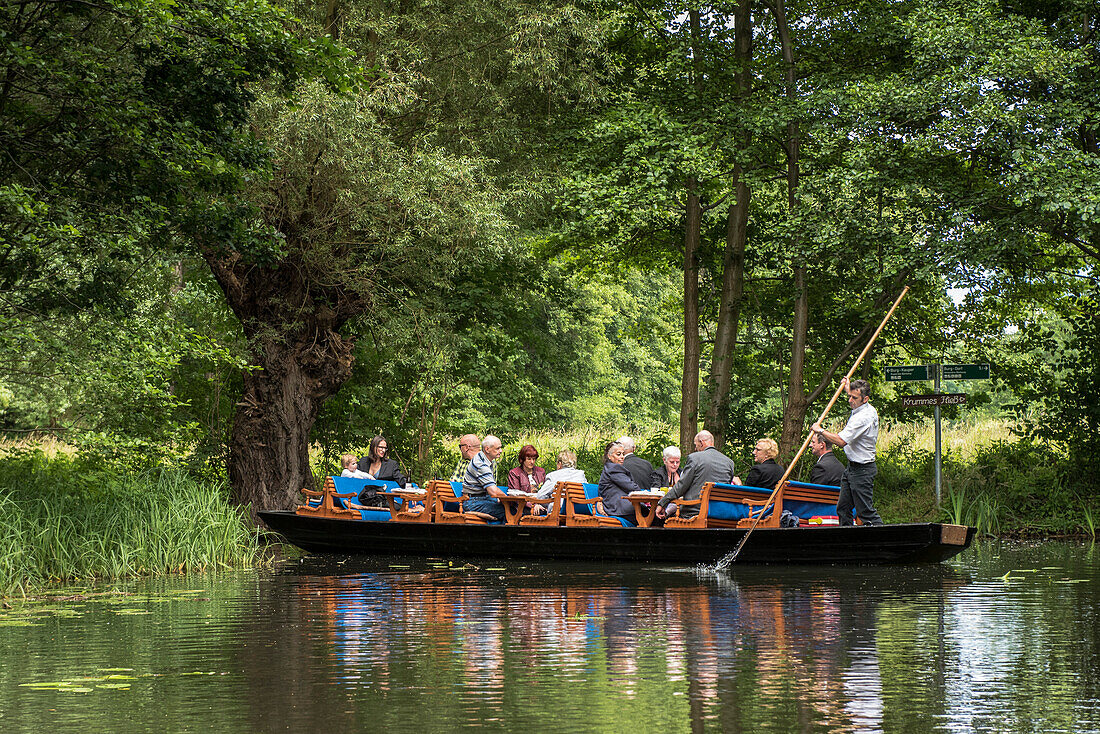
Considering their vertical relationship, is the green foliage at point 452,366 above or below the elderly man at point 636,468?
above

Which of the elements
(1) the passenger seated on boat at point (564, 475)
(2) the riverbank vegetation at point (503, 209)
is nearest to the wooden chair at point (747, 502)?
(1) the passenger seated on boat at point (564, 475)

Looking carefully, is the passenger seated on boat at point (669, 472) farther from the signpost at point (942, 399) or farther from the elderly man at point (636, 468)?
the signpost at point (942, 399)

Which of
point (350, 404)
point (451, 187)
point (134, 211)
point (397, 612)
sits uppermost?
point (451, 187)

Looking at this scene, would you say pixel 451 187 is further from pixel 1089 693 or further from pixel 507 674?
pixel 1089 693

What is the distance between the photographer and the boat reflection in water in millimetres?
Result: 5598

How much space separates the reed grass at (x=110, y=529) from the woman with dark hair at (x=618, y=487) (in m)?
4.33

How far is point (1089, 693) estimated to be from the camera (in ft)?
19.3

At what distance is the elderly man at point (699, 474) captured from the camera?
13781 millimetres

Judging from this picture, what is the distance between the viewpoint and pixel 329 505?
1639cm

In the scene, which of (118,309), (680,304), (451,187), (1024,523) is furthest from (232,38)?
(680,304)

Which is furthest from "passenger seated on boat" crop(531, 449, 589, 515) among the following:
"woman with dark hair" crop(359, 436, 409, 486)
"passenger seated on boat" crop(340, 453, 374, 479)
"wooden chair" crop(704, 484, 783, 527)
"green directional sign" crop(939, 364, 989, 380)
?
"green directional sign" crop(939, 364, 989, 380)

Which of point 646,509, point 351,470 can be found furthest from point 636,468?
point 351,470

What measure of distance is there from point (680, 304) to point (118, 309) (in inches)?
705

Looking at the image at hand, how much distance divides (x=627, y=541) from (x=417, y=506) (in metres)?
3.27
